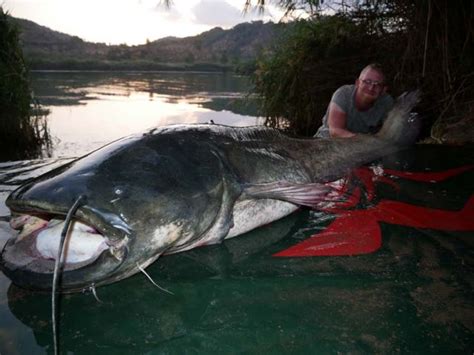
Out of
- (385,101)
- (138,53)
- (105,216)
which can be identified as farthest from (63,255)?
(138,53)

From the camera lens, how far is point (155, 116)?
11422mm

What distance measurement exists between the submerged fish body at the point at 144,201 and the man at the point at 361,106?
2.18m

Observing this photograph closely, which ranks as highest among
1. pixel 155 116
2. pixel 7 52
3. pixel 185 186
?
pixel 7 52

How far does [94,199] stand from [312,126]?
683cm

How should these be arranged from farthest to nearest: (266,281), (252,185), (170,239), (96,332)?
(252,185) → (266,281) → (170,239) → (96,332)

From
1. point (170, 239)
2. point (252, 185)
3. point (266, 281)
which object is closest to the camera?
point (170, 239)

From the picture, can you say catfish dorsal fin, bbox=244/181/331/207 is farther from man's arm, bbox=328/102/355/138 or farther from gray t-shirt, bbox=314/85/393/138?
gray t-shirt, bbox=314/85/393/138

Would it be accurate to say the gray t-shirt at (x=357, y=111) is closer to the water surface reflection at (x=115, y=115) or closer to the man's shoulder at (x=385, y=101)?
the man's shoulder at (x=385, y=101)

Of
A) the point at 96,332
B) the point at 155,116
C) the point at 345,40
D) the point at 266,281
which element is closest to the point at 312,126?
the point at 345,40

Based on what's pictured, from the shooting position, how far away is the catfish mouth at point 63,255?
1395 mm

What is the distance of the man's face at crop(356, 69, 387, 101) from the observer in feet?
13.5

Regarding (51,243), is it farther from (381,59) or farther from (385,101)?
(381,59)

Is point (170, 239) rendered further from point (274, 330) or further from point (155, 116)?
point (155, 116)

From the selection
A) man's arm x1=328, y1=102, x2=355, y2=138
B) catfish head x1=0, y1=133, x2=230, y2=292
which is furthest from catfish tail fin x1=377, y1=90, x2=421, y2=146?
catfish head x1=0, y1=133, x2=230, y2=292
